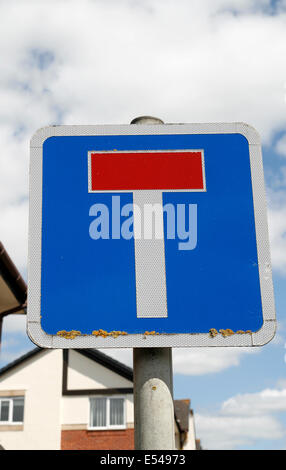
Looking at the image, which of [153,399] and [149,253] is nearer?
[153,399]

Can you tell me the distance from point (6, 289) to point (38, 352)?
11680mm

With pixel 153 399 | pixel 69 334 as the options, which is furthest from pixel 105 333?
pixel 153 399

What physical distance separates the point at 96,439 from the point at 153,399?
21.4 m

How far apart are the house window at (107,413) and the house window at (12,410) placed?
3246 mm

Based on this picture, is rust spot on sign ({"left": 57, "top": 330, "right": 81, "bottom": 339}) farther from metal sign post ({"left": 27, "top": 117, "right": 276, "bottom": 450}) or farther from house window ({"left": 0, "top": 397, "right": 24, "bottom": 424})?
house window ({"left": 0, "top": 397, "right": 24, "bottom": 424})

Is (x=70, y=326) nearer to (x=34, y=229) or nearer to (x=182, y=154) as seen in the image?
(x=34, y=229)

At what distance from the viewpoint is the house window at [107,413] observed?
22047 millimetres

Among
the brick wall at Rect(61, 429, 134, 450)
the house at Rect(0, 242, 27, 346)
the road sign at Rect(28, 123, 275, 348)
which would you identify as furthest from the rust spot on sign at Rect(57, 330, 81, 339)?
the brick wall at Rect(61, 429, 134, 450)

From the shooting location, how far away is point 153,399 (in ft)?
6.34

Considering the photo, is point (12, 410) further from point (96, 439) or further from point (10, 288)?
point (10, 288)

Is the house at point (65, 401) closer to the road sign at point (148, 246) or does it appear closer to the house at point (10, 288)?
the house at point (10, 288)

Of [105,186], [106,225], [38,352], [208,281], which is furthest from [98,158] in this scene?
[38,352]

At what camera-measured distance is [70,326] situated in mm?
1995
